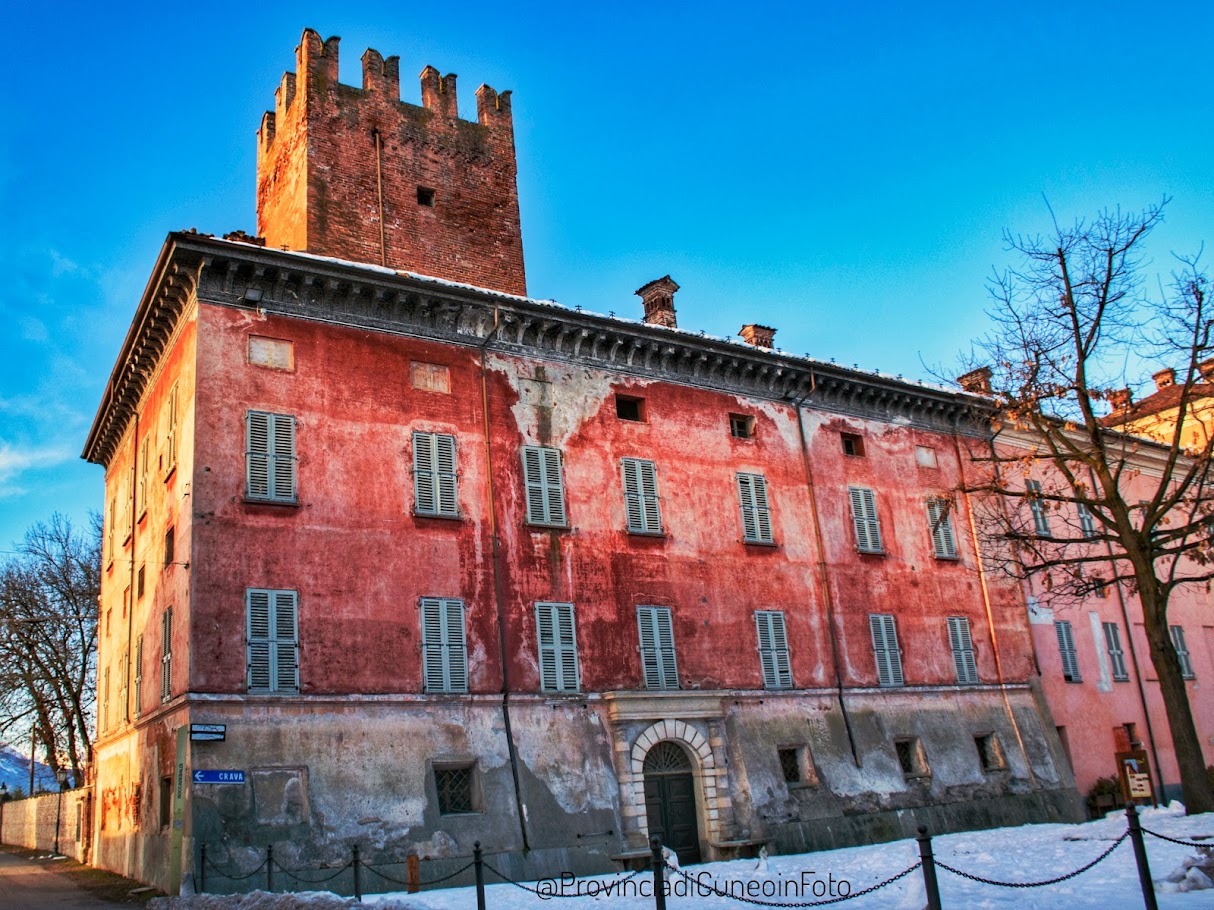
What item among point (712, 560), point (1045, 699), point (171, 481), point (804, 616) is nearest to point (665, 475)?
point (712, 560)

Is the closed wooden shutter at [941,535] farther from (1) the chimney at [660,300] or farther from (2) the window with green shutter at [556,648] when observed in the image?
(2) the window with green shutter at [556,648]

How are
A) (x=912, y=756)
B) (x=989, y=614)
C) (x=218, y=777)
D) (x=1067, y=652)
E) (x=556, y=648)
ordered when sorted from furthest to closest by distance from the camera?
(x=1067, y=652) → (x=989, y=614) → (x=912, y=756) → (x=556, y=648) → (x=218, y=777)

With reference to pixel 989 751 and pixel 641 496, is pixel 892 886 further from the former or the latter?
pixel 989 751

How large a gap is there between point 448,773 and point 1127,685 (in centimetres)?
2152

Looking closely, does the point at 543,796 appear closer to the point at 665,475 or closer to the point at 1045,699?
the point at 665,475

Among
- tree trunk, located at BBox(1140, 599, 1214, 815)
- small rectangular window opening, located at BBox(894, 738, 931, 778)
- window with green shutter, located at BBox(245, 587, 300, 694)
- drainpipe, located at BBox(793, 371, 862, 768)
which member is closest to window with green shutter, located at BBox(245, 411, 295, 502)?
window with green shutter, located at BBox(245, 587, 300, 694)

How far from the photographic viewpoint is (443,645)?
19.2 m

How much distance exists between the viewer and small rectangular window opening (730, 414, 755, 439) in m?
25.3

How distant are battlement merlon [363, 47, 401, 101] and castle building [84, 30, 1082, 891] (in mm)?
91

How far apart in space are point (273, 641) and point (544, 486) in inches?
245

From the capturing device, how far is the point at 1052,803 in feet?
87.3

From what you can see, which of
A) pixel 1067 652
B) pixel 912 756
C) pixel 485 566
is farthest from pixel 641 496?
pixel 1067 652

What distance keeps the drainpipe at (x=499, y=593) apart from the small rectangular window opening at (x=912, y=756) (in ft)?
32.8

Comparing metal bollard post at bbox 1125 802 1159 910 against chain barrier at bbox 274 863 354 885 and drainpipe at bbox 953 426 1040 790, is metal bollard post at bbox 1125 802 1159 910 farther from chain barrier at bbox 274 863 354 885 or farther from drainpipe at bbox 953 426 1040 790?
drainpipe at bbox 953 426 1040 790
